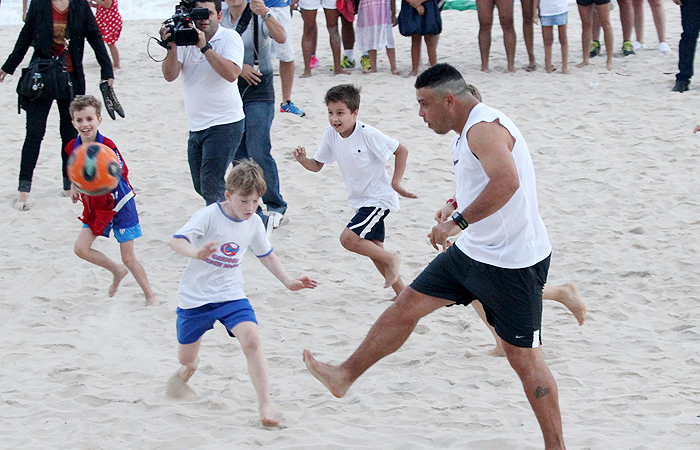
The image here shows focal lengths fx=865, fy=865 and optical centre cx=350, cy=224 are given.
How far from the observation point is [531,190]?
3678 millimetres

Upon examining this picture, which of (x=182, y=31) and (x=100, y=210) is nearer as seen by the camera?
(x=100, y=210)

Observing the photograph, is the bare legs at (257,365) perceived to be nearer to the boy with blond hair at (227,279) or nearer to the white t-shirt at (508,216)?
the boy with blond hair at (227,279)

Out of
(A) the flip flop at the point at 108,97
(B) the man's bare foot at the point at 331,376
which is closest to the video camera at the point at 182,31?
(A) the flip flop at the point at 108,97

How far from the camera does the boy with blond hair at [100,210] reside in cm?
551

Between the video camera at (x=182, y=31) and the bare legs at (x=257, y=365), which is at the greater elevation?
the video camera at (x=182, y=31)

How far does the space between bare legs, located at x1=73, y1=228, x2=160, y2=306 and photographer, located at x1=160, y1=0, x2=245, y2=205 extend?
2.53 ft

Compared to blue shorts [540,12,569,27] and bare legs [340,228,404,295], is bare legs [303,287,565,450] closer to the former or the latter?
bare legs [340,228,404,295]

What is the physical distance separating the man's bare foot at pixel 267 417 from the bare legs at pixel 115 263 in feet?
6.41

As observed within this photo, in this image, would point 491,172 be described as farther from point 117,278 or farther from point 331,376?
point 117,278

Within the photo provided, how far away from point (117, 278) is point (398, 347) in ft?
8.24

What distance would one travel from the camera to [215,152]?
6121mm

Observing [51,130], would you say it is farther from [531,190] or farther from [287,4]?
[531,190]

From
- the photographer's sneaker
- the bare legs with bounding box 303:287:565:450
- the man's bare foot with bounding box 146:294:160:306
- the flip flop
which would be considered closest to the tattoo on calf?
the bare legs with bounding box 303:287:565:450

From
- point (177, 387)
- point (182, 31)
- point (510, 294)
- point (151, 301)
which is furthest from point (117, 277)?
point (510, 294)
